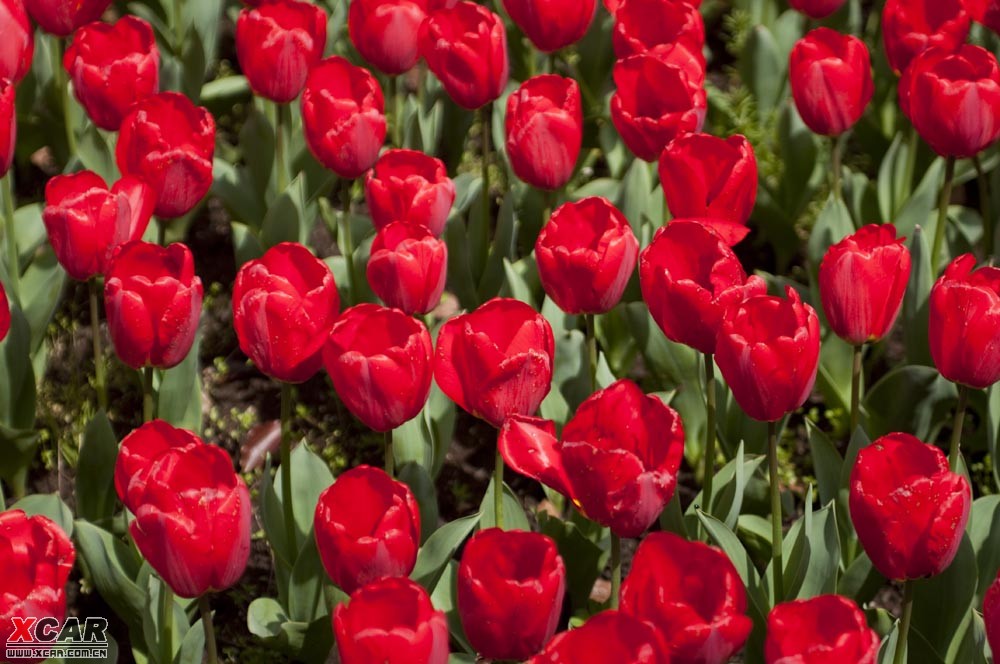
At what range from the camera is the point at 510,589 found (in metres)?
1.51

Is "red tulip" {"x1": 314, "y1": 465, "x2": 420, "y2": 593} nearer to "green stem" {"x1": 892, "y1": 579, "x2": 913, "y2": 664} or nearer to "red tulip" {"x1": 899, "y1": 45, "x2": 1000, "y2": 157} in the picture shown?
"green stem" {"x1": 892, "y1": 579, "x2": 913, "y2": 664}

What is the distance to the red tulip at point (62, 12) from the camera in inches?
103

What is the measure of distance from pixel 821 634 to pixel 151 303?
1005 millimetres

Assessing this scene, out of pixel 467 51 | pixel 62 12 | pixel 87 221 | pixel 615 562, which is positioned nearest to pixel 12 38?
pixel 62 12

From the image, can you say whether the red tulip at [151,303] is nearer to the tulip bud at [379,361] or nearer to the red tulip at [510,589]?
the tulip bud at [379,361]

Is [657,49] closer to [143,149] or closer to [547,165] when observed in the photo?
[547,165]

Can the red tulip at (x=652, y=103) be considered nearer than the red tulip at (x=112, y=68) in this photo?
Yes

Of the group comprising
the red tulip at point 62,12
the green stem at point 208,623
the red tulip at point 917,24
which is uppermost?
the red tulip at point 917,24

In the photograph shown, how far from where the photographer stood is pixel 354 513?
1.65 m

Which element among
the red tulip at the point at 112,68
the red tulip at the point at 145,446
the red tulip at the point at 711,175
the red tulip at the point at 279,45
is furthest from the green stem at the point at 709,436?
the red tulip at the point at 112,68

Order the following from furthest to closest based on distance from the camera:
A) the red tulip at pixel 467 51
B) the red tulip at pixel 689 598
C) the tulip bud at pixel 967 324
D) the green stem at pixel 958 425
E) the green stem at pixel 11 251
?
the green stem at pixel 11 251, the red tulip at pixel 467 51, the green stem at pixel 958 425, the tulip bud at pixel 967 324, the red tulip at pixel 689 598

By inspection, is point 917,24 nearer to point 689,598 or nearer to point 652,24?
point 652,24

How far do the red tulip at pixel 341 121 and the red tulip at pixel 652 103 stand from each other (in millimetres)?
396

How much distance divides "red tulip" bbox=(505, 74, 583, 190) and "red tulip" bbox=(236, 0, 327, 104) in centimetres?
44
